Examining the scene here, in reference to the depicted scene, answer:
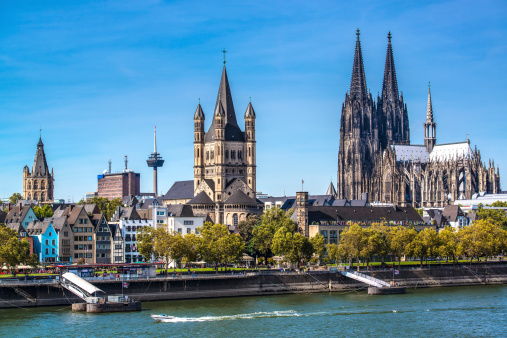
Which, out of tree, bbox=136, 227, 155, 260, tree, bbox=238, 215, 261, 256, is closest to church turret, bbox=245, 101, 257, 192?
tree, bbox=238, 215, 261, 256

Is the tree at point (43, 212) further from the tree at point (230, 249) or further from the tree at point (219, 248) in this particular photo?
the tree at point (230, 249)

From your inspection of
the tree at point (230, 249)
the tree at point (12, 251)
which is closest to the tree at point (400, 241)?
the tree at point (230, 249)

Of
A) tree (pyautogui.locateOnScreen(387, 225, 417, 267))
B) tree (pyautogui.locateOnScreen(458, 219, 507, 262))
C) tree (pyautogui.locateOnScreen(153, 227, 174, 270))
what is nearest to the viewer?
tree (pyautogui.locateOnScreen(153, 227, 174, 270))

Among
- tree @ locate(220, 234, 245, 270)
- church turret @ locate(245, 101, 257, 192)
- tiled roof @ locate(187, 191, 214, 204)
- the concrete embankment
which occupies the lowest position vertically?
the concrete embankment

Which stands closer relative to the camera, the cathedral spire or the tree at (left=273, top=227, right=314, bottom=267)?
the tree at (left=273, top=227, right=314, bottom=267)

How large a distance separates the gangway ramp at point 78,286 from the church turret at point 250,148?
87212 millimetres

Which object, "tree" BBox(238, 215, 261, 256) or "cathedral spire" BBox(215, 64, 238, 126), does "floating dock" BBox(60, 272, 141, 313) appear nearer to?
"tree" BBox(238, 215, 261, 256)

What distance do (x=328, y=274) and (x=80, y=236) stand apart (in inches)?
1606

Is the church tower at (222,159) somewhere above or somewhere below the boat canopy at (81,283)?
above

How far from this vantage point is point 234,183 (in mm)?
177625

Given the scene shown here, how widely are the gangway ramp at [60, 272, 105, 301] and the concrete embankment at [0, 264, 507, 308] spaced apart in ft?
3.44

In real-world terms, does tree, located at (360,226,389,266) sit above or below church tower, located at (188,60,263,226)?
below

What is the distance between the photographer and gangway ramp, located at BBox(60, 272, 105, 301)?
9431cm

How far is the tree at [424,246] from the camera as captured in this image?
132 meters
